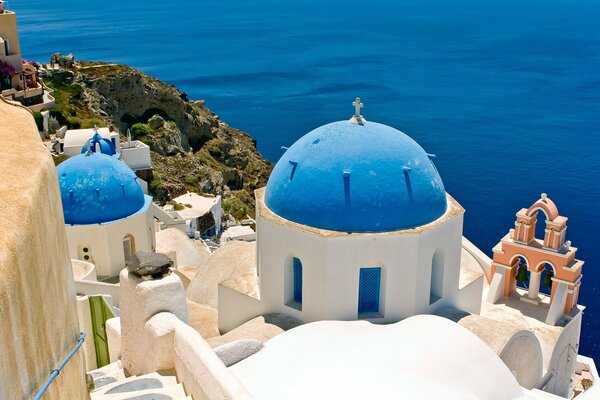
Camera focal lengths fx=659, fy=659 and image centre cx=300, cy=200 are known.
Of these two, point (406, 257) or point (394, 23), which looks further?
point (394, 23)

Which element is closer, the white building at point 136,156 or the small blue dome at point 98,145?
the small blue dome at point 98,145

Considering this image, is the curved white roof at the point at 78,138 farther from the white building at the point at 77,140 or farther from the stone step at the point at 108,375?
the stone step at the point at 108,375

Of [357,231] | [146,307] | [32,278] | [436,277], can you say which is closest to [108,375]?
[146,307]

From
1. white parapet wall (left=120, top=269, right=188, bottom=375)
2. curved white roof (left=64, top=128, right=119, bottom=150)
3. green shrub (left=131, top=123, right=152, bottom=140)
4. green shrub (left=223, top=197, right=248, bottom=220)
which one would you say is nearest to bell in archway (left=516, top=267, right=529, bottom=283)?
white parapet wall (left=120, top=269, right=188, bottom=375)

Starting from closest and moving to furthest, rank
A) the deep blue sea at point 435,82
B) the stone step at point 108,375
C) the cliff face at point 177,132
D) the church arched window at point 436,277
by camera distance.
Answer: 1. the stone step at point 108,375
2. the church arched window at point 436,277
3. the deep blue sea at point 435,82
4. the cliff face at point 177,132

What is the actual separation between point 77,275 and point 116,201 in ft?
7.60

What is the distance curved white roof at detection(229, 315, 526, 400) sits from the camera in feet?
28.4

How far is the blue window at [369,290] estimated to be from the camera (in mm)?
11719

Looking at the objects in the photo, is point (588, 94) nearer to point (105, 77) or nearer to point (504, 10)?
point (105, 77)

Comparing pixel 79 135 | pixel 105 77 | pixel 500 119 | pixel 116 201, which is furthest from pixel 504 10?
pixel 116 201

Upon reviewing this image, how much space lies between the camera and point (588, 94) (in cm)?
7306

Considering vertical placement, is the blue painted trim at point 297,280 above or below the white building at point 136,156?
above

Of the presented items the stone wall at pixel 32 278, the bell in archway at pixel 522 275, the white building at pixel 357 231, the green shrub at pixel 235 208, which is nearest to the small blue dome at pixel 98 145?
the white building at pixel 357 231

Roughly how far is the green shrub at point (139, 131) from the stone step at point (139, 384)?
46.2 meters
